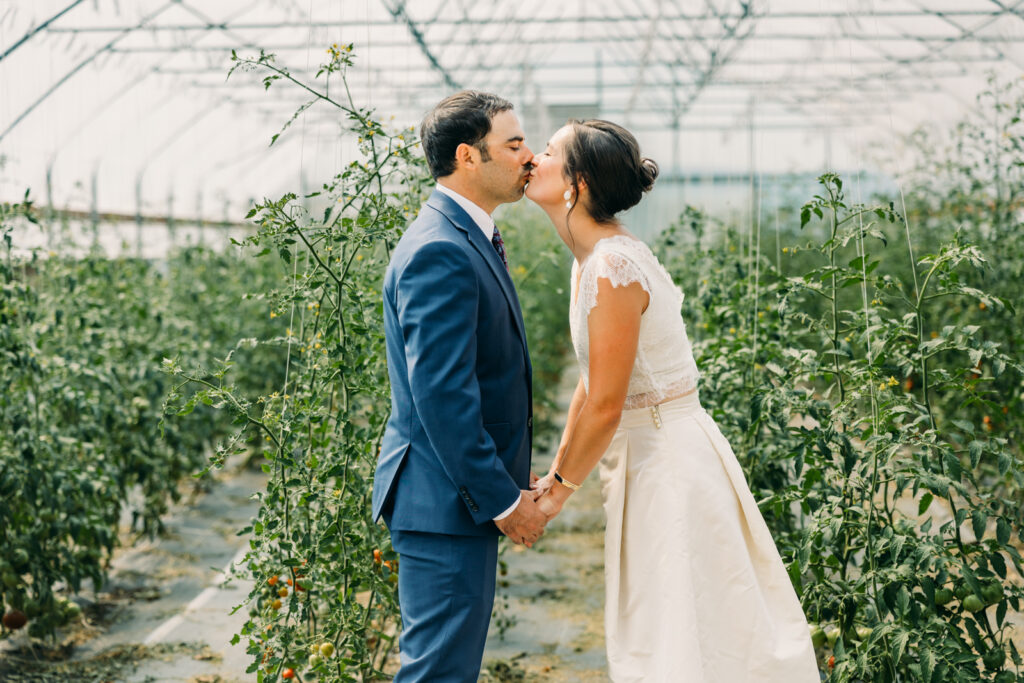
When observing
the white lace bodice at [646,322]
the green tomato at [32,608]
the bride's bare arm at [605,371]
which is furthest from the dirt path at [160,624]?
the white lace bodice at [646,322]

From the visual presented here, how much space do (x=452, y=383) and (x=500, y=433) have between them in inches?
7.8

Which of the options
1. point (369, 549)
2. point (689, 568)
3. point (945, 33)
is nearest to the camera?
point (689, 568)

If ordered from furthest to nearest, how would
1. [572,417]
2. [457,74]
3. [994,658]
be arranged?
[457,74]
[572,417]
[994,658]

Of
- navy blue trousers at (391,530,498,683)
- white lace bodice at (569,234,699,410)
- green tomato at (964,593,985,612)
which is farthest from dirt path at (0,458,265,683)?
green tomato at (964,593,985,612)

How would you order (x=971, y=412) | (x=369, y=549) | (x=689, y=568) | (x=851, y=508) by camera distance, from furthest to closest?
1. (x=971, y=412)
2. (x=369, y=549)
3. (x=851, y=508)
4. (x=689, y=568)

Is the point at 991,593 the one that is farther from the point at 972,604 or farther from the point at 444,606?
the point at 444,606

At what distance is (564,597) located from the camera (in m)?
3.46

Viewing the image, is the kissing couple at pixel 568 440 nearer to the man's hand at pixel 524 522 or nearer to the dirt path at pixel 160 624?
the man's hand at pixel 524 522

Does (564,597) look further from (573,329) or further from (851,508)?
(573,329)

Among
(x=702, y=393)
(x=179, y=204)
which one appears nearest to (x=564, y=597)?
(x=702, y=393)

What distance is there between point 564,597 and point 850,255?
4.19m

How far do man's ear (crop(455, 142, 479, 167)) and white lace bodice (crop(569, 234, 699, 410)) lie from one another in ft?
1.05

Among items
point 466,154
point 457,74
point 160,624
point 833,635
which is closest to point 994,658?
point 833,635

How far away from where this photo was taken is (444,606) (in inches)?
65.1
